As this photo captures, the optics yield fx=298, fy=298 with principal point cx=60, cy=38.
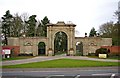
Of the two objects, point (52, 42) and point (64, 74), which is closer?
point (64, 74)

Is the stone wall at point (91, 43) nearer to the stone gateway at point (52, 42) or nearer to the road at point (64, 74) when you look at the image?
the stone gateway at point (52, 42)

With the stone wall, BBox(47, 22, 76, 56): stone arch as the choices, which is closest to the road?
BBox(47, 22, 76, 56): stone arch

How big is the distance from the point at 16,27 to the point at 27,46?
73.7 ft

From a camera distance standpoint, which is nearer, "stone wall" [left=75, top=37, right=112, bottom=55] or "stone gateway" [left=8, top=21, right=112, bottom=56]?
"stone gateway" [left=8, top=21, right=112, bottom=56]

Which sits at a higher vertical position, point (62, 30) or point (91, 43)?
point (62, 30)

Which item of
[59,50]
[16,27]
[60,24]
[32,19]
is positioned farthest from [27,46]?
[59,50]

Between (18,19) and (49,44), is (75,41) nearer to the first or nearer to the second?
(49,44)

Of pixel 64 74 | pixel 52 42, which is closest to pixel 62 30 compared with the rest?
pixel 52 42

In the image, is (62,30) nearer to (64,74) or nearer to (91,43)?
(91,43)

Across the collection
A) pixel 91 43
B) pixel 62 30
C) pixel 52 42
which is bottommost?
pixel 91 43

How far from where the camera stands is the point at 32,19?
359 ft

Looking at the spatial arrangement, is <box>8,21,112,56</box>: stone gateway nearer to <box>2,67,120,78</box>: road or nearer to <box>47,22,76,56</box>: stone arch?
<box>47,22,76,56</box>: stone arch

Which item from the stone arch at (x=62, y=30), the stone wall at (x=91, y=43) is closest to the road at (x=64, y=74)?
the stone arch at (x=62, y=30)

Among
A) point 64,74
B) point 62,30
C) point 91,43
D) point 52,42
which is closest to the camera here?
point 64,74
